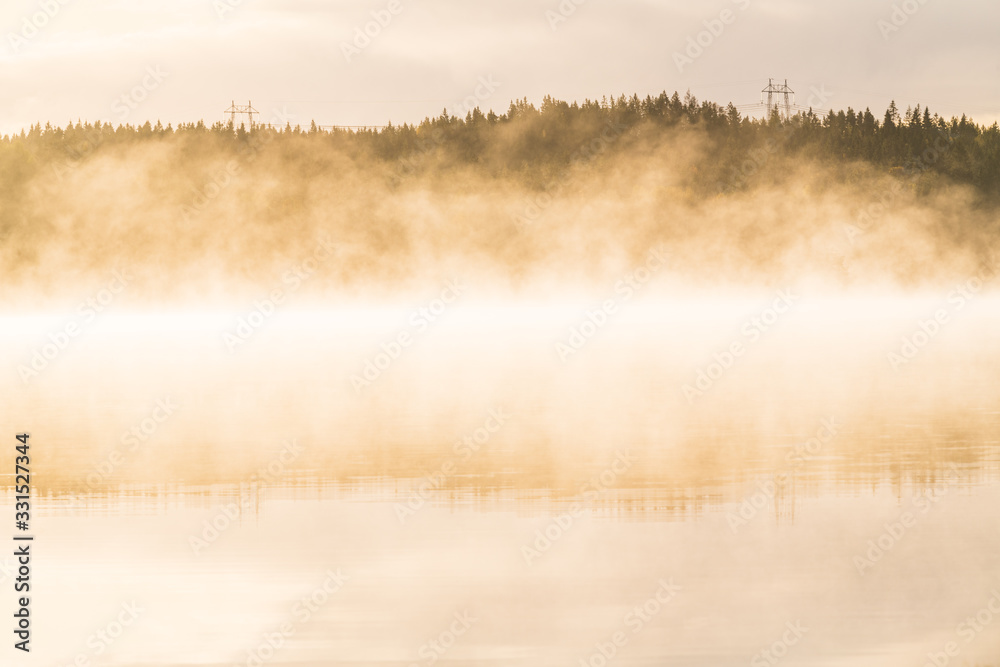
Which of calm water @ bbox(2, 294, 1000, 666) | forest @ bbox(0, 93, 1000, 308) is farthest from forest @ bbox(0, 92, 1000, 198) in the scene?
calm water @ bbox(2, 294, 1000, 666)

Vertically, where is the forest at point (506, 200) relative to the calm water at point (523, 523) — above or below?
above

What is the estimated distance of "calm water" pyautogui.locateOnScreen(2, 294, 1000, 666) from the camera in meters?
11.3

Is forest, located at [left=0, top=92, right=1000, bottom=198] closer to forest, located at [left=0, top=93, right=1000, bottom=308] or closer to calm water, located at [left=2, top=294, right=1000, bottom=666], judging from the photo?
forest, located at [left=0, top=93, right=1000, bottom=308]

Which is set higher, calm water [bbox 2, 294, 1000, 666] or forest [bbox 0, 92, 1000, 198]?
forest [bbox 0, 92, 1000, 198]

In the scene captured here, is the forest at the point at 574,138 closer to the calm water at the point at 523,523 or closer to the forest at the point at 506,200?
the forest at the point at 506,200

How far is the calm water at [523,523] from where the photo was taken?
11.3 metres

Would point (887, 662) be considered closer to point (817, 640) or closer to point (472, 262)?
point (817, 640)

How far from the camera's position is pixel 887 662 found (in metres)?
10.5

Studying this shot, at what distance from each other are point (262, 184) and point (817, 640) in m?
149

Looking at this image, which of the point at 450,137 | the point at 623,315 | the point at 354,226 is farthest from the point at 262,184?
the point at 623,315

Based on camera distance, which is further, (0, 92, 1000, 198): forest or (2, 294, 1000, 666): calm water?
(0, 92, 1000, 198): forest

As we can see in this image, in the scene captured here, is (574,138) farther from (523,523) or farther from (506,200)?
(523,523)

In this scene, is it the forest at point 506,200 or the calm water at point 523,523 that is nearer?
the calm water at point 523,523

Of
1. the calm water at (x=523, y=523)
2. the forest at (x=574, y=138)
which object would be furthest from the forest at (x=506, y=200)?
the calm water at (x=523, y=523)
